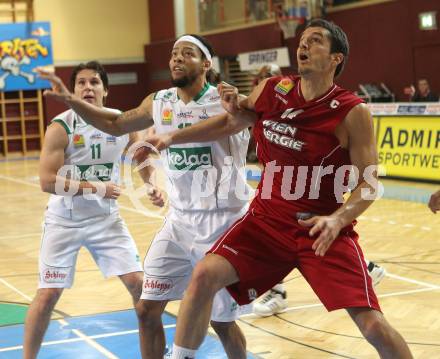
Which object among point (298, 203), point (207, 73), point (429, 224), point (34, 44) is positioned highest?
point (34, 44)

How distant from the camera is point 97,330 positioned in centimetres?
644

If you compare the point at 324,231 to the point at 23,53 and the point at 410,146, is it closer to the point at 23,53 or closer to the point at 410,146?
the point at 410,146

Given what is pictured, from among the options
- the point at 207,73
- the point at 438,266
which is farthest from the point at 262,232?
the point at 438,266

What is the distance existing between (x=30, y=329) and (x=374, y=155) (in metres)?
2.51

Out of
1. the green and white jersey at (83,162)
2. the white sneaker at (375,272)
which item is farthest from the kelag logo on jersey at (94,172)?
the white sneaker at (375,272)

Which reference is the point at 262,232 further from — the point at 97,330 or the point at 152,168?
the point at 97,330

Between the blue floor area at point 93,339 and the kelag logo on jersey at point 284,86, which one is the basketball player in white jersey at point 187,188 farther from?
the blue floor area at point 93,339

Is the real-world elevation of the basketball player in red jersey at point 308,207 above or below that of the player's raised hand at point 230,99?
below

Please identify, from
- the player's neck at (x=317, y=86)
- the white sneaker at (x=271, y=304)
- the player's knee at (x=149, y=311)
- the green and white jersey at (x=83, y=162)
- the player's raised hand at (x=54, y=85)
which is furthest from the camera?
the white sneaker at (x=271, y=304)

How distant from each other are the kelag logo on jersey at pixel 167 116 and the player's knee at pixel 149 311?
115cm

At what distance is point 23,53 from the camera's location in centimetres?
2745

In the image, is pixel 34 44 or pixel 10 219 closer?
pixel 10 219

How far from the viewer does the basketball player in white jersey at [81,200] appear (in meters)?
5.32

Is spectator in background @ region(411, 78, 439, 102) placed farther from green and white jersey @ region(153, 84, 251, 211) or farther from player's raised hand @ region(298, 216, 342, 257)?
player's raised hand @ region(298, 216, 342, 257)
